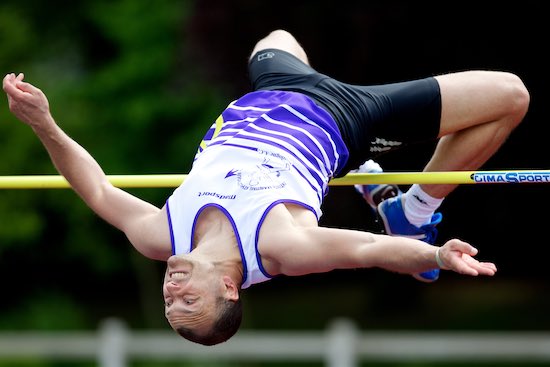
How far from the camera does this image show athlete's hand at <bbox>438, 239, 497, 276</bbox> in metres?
5.36

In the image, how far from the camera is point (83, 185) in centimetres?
678

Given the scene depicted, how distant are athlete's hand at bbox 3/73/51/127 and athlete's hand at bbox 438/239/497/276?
214 cm

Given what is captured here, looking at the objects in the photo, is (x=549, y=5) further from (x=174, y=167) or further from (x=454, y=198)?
(x=174, y=167)

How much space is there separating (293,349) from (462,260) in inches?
271

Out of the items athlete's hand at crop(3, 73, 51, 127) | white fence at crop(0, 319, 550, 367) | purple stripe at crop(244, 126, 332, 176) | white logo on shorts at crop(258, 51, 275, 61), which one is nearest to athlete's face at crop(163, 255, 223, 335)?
purple stripe at crop(244, 126, 332, 176)

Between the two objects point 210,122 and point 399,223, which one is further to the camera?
point 210,122

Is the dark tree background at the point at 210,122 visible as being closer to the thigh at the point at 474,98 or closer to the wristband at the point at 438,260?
the thigh at the point at 474,98

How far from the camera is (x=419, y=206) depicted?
734cm

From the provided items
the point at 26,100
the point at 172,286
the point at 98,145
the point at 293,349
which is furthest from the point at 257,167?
the point at 98,145

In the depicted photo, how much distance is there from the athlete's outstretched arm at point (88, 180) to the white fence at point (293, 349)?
217 inches

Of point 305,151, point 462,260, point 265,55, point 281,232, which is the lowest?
point 462,260

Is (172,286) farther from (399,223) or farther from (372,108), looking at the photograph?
(399,223)

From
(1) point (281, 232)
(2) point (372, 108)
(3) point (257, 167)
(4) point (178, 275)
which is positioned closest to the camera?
(1) point (281, 232)

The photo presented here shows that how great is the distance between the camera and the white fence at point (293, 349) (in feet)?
39.1
